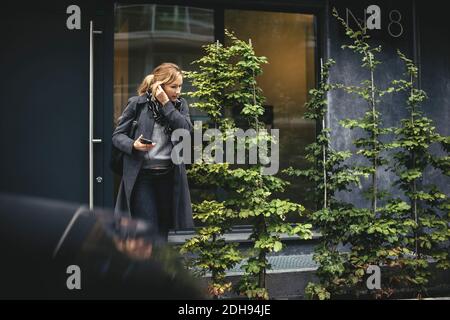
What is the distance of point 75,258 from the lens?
224cm

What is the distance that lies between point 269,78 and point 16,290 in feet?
20.9

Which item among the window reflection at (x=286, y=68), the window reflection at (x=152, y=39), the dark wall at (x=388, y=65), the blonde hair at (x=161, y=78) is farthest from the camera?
the window reflection at (x=286, y=68)

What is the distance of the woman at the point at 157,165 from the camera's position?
500 centimetres

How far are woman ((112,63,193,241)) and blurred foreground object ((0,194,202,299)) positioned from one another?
2.36m

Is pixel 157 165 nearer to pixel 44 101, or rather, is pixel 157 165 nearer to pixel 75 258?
pixel 44 101

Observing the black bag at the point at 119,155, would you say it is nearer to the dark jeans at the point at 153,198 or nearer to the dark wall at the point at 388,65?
the dark jeans at the point at 153,198

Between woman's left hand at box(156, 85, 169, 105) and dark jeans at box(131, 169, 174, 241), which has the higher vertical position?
woman's left hand at box(156, 85, 169, 105)

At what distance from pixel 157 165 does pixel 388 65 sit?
421 centimetres

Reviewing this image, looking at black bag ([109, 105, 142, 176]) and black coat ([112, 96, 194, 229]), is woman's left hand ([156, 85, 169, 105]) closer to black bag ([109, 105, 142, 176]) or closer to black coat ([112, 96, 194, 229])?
black coat ([112, 96, 194, 229])

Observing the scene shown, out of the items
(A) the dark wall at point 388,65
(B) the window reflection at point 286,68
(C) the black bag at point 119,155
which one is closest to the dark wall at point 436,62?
(A) the dark wall at point 388,65

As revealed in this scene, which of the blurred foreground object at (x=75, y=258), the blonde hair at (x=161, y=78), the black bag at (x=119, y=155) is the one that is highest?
the blonde hair at (x=161, y=78)

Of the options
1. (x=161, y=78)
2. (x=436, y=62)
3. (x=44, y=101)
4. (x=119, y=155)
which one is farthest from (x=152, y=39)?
(x=436, y=62)

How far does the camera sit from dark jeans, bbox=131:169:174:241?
5.00m

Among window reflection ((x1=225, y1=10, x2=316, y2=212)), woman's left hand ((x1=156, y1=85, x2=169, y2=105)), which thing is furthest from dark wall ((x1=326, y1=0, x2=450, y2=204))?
woman's left hand ((x1=156, y1=85, x2=169, y2=105))
